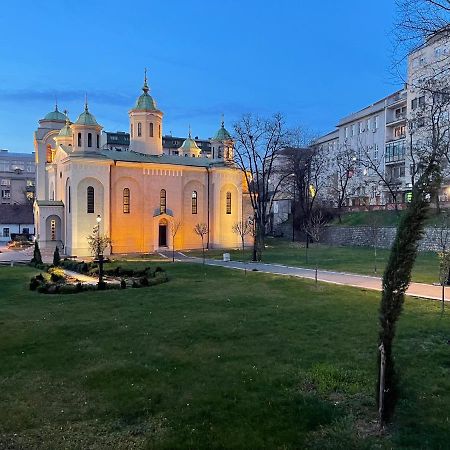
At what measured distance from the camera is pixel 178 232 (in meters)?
39.0

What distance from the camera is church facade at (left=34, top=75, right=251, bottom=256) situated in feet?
114

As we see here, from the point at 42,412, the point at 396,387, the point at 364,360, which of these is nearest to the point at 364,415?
the point at 396,387

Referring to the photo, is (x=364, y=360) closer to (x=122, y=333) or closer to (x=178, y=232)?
(x=122, y=333)

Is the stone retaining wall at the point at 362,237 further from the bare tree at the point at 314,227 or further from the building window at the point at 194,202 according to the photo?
the building window at the point at 194,202

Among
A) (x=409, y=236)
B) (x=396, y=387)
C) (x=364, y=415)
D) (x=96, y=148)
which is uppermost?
(x=96, y=148)

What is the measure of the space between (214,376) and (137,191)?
31.4m

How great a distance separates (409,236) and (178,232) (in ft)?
112

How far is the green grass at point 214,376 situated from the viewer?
534cm

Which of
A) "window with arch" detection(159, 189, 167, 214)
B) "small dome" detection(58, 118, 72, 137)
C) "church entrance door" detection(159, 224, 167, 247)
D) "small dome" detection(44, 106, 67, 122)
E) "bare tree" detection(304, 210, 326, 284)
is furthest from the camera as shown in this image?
"small dome" detection(44, 106, 67, 122)

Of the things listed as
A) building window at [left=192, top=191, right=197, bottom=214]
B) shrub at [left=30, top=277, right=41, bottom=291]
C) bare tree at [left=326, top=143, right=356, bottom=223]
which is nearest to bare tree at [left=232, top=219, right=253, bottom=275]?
building window at [left=192, top=191, right=197, bottom=214]

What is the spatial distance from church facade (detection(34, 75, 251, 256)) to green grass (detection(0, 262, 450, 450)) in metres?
22.4

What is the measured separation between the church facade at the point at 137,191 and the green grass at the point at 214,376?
2241 centimetres

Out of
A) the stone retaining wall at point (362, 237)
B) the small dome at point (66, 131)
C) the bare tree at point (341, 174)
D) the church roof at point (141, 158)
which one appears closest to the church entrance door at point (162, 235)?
the church roof at point (141, 158)

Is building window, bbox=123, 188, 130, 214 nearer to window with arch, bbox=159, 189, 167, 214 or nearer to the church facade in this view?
the church facade
